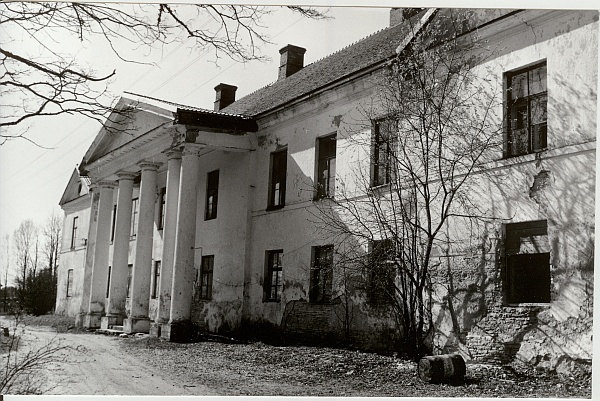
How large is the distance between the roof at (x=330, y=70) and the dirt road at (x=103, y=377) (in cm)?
556

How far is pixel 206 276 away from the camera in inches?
592

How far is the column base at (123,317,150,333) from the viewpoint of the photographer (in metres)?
14.2

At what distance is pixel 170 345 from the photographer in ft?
38.4

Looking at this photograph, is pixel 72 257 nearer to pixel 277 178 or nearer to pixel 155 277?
pixel 155 277

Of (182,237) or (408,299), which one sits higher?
(182,237)

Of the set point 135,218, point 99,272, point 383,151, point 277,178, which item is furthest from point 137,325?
point 383,151

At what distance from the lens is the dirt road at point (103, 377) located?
779 cm

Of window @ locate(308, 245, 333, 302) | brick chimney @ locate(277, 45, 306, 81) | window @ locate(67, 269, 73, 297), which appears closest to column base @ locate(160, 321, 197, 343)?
window @ locate(308, 245, 333, 302)

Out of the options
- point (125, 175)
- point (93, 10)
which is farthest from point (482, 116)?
point (125, 175)

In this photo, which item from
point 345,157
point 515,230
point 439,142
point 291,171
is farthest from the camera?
point 291,171

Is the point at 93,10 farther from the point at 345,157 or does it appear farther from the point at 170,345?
the point at 170,345

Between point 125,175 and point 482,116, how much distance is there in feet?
34.1

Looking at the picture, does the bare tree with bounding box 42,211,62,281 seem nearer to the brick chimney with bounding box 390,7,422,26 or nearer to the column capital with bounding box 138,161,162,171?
the column capital with bounding box 138,161,162,171

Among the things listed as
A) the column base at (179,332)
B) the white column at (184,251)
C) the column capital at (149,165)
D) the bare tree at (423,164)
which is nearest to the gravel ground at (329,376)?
the bare tree at (423,164)
